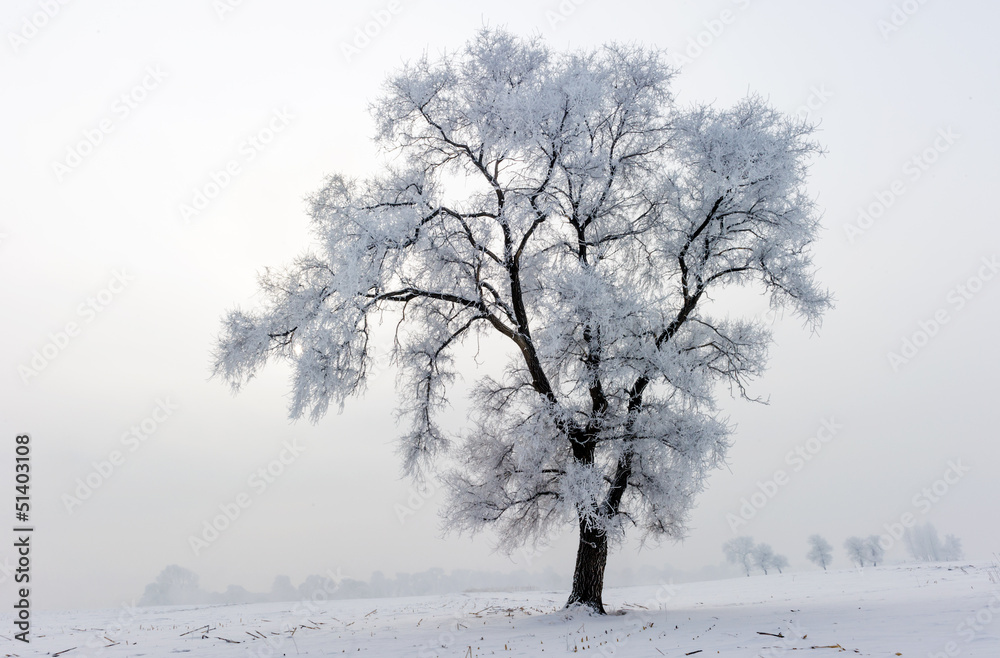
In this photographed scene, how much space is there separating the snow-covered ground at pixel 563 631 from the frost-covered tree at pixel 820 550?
118 ft

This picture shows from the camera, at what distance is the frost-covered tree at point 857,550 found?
43781 mm

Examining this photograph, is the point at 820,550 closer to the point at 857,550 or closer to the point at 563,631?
the point at 857,550

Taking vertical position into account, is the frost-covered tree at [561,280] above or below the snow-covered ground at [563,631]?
above

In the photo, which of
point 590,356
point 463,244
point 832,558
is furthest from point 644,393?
point 832,558

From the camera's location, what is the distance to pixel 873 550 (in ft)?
142

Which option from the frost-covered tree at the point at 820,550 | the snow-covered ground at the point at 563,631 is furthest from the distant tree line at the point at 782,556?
the snow-covered ground at the point at 563,631

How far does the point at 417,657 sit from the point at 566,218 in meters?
8.68

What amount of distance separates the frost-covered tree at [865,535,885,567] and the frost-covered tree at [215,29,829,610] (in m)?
40.6

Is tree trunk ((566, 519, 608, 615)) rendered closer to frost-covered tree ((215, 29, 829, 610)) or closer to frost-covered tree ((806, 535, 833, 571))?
frost-covered tree ((215, 29, 829, 610))

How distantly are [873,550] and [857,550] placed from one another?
1110 millimetres

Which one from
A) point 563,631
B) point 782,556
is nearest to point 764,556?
point 782,556

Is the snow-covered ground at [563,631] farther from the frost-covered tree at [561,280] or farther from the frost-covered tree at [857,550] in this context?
the frost-covered tree at [857,550]

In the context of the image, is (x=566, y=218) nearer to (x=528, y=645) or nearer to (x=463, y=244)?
(x=463, y=244)

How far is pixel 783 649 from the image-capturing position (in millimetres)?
6629
